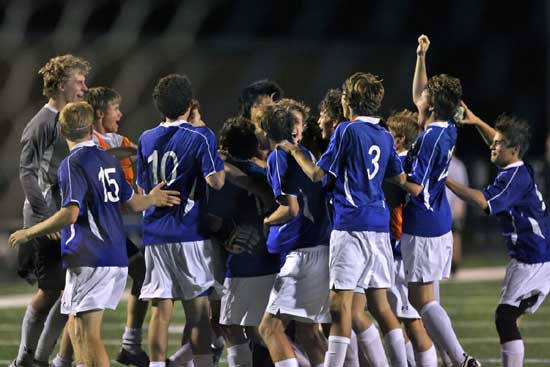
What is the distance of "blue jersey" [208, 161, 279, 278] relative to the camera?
270 inches

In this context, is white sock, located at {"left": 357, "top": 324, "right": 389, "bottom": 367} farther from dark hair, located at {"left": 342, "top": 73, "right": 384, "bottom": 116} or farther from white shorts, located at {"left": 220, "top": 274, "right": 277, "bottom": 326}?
dark hair, located at {"left": 342, "top": 73, "right": 384, "bottom": 116}

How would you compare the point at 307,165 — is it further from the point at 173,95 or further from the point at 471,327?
the point at 471,327

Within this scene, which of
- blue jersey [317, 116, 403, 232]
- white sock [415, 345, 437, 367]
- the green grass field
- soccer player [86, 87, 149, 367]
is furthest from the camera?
the green grass field

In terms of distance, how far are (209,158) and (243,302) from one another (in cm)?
86

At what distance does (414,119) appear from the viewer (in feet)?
25.6

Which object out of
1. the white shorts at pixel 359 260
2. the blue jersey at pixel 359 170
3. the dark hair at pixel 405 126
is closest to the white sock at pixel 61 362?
the white shorts at pixel 359 260

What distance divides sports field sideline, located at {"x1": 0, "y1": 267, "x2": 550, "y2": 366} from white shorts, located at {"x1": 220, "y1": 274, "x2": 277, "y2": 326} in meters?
1.71

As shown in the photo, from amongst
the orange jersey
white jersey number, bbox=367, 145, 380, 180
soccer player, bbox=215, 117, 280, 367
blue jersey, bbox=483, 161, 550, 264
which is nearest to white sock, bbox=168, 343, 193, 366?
soccer player, bbox=215, 117, 280, 367

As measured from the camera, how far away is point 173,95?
6.72m

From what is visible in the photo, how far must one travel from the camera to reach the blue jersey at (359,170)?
6629 mm

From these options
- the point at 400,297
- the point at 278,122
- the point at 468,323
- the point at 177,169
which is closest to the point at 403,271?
the point at 400,297

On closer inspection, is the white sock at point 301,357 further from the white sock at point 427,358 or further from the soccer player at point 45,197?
the soccer player at point 45,197

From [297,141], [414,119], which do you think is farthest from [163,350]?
[414,119]

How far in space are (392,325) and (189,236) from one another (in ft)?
4.16
